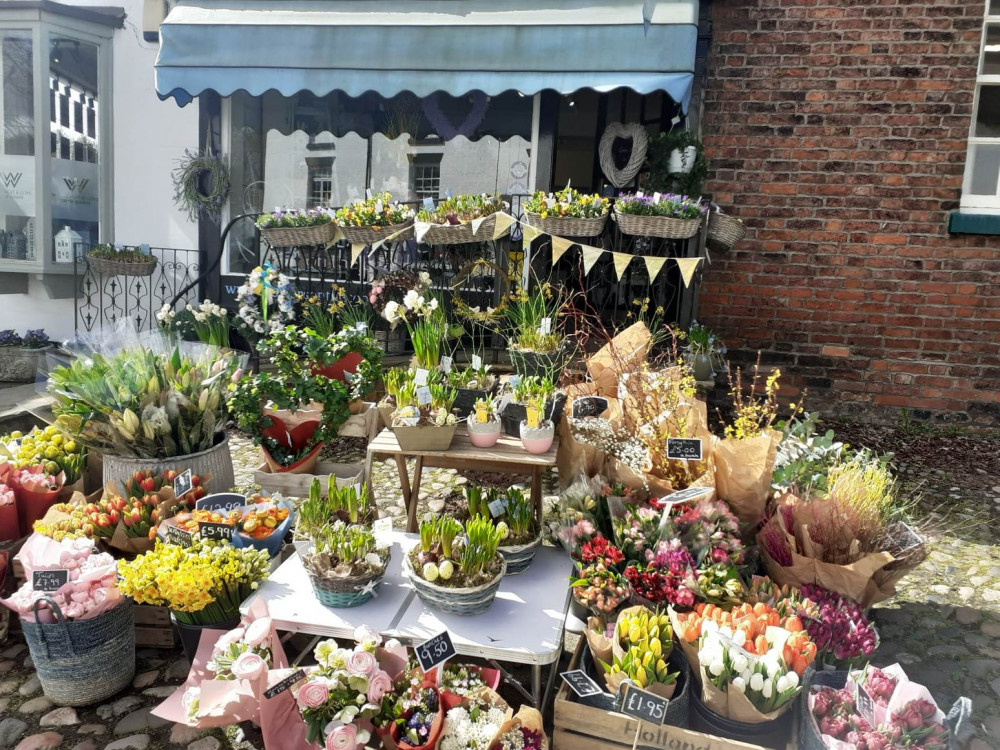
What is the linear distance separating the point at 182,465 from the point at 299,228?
286cm

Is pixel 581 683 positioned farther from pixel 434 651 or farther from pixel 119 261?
pixel 119 261

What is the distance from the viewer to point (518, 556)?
115 inches

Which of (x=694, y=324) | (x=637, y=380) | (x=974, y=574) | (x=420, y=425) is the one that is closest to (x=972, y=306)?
(x=694, y=324)

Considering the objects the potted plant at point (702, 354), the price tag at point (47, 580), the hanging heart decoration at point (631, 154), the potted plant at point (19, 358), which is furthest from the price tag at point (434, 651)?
the potted plant at point (19, 358)

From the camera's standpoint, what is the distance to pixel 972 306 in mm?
5996

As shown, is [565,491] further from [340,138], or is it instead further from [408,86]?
[340,138]

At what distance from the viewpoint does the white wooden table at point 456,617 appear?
96.7 inches

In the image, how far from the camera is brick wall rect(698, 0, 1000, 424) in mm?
5844

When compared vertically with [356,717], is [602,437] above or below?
above

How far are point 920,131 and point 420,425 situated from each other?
4.97m

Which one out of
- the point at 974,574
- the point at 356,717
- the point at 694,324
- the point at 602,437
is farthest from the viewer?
the point at 694,324

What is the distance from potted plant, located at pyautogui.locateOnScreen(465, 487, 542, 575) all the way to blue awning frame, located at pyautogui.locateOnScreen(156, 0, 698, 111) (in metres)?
3.53

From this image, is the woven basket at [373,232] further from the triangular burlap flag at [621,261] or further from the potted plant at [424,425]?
the potted plant at [424,425]

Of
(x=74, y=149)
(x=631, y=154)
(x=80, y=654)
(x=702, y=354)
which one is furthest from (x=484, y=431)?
(x=74, y=149)
